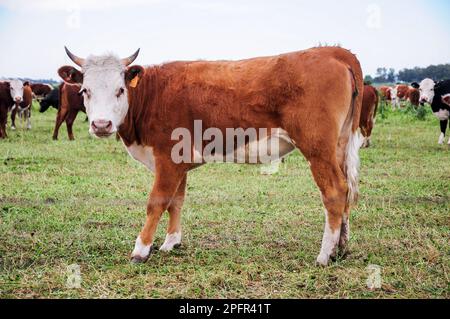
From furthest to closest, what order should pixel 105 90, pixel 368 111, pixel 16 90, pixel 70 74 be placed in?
pixel 16 90, pixel 368 111, pixel 70 74, pixel 105 90

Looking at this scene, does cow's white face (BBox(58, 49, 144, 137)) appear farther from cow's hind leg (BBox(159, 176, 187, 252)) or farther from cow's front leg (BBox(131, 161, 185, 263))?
cow's hind leg (BBox(159, 176, 187, 252))

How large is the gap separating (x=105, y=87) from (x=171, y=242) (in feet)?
5.57

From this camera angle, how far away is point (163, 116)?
552 centimetres

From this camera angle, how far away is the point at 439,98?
17.0m

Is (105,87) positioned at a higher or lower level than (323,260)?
higher

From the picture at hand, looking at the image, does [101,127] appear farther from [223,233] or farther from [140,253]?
[223,233]

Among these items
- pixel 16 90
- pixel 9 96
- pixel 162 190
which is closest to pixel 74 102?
pixel 9 96

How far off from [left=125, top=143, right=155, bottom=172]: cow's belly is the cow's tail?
1888 mm

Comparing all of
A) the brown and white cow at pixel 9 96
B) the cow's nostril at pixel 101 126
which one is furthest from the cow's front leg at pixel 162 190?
the brown and white cow at pixel 9 96

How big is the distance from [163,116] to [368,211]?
129 inches

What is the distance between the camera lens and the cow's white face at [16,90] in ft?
61.8

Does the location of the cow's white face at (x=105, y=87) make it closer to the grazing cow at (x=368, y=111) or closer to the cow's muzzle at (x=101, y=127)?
the cow's muzzle at (x=101, y=127)

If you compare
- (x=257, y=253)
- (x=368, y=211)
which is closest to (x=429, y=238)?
(x=368, y=211)
